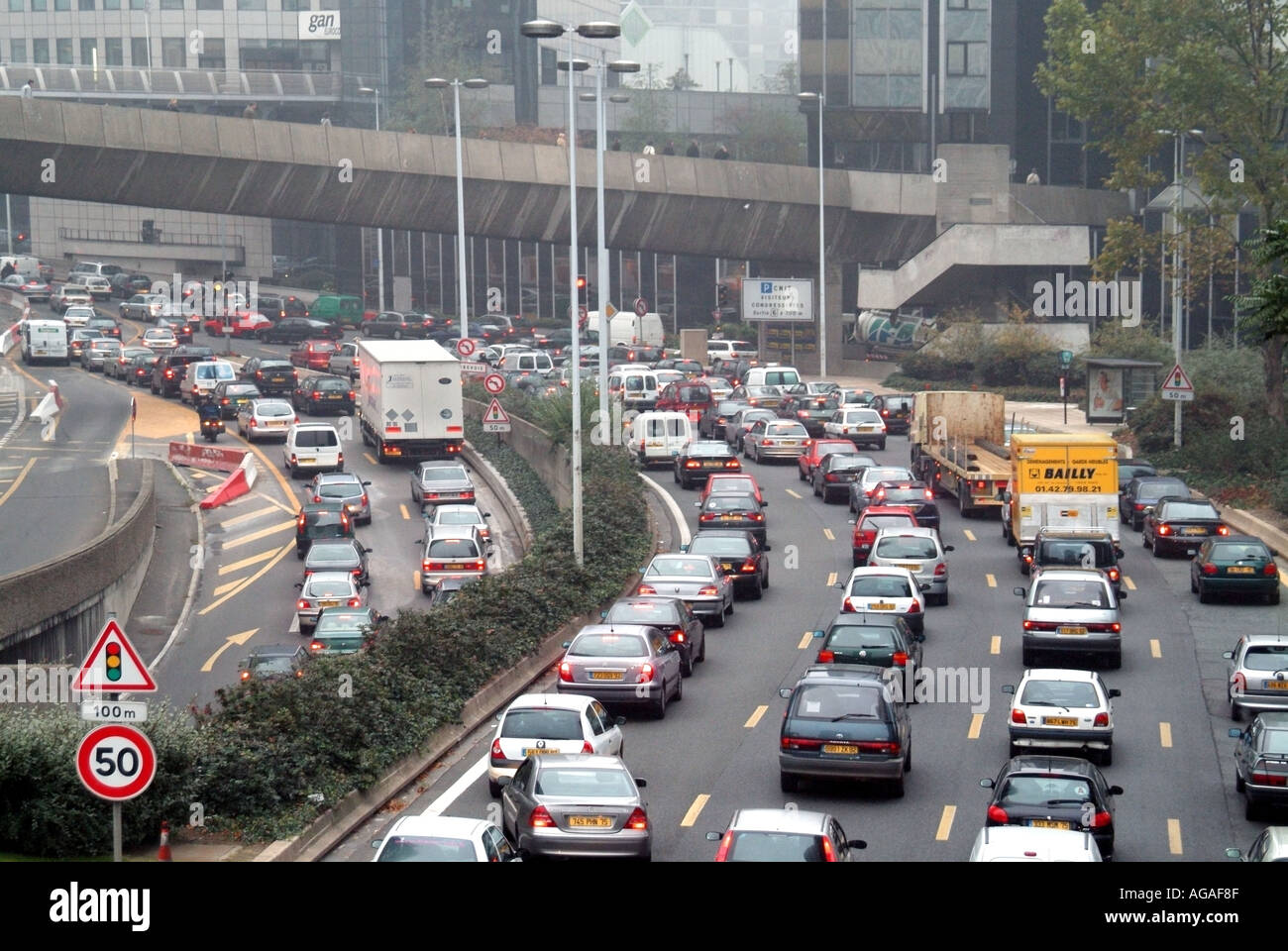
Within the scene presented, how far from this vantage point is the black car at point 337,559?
36.4 m

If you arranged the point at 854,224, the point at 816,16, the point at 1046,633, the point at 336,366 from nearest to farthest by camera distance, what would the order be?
1. the point at 1046,633
2. the point at 336,366
3. the point at 854,224
4. the point at 816,16

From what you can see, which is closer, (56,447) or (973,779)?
(973,779)

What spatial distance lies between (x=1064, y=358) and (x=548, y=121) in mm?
70391

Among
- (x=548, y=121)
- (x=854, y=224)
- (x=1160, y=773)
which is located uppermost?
(x=548, y=121)

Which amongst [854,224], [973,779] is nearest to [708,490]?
[973,779]

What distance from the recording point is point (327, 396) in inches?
2356

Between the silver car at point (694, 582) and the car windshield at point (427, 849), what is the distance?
53.7 ft

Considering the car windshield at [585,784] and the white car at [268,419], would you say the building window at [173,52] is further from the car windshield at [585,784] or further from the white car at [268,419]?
the car windshield at [585,784]

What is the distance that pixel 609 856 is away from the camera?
1634 centimetres

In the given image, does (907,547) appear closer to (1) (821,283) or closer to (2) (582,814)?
(2) (582,814)

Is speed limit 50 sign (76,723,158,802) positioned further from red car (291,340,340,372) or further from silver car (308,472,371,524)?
red car (291,340,340,372)

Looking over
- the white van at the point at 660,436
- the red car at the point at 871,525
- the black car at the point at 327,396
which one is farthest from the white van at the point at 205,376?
the red car at the point at 871,525

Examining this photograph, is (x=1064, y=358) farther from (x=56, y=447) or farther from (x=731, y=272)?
(x=731, y=272)

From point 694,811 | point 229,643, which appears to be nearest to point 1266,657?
point 694,811
